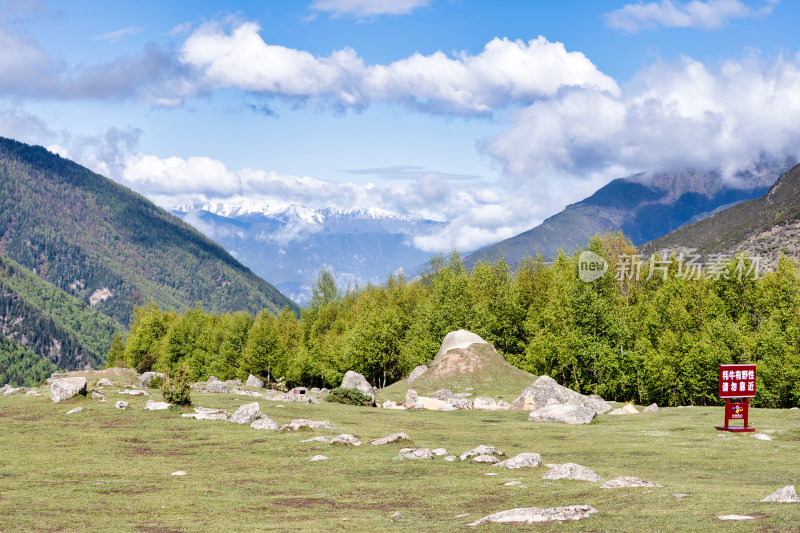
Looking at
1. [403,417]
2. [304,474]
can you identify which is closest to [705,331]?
[403,417]

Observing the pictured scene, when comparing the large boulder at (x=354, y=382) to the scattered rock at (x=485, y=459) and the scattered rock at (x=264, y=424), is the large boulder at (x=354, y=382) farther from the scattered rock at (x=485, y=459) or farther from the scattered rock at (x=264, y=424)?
the scattered rock at (x=485, y=459)

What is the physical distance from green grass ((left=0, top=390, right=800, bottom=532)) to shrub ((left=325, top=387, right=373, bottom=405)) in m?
17.1

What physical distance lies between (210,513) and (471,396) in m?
57.5

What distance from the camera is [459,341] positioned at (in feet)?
313

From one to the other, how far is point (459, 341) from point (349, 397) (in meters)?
26.5

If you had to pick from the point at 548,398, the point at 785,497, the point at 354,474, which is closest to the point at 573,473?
the point at 785,497

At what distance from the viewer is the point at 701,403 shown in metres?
80.9

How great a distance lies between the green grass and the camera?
68.7ft

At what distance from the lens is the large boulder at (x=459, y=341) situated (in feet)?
308

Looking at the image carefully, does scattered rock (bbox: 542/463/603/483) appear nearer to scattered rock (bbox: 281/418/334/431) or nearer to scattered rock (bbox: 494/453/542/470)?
scattered rock (bbox: 494/453/542/470)

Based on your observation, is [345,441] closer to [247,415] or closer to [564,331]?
[247,415]

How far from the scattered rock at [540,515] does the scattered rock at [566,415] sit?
34851 millimetres

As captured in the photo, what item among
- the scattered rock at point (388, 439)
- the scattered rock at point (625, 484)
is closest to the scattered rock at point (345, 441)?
the scattered rock at point (388, 439)

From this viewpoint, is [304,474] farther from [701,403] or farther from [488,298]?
Result: [488,298]
